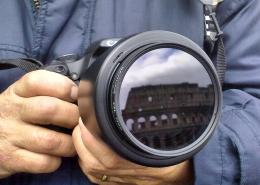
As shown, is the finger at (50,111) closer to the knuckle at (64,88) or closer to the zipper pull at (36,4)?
the knuckle at (64,88)

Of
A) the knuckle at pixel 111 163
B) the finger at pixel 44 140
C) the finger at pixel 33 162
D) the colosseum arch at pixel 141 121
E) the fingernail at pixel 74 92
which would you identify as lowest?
the finger at pixel 33 162

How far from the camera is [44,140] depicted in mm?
574

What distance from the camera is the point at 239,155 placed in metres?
0.59

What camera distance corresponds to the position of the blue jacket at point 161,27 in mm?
598

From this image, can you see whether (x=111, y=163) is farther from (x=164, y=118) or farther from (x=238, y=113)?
(x=238, y=113)

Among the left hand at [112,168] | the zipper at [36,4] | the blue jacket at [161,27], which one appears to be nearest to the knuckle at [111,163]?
the left hand at [112,168]

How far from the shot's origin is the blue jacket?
60 centimetres

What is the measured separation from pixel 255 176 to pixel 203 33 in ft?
0.68

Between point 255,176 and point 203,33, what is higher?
point 203,33

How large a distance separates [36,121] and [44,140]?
3 centimetres

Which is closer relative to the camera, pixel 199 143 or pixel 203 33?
pixel 199 143

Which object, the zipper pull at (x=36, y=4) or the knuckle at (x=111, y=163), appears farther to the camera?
the zipper pull at (x=36, y=4)

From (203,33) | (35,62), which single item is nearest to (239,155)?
(203,33)

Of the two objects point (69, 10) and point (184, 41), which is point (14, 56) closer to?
point (69, 10)
